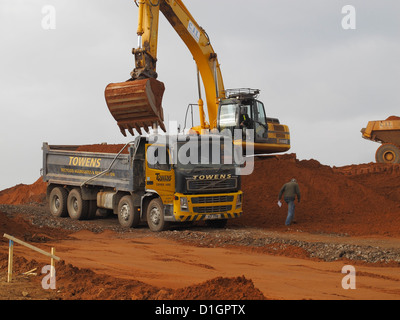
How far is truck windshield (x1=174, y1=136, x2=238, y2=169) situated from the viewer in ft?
51.6

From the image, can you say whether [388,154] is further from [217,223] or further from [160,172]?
[160,172]

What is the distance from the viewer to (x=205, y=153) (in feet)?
53.1

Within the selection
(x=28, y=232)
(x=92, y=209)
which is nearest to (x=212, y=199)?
(x=28, y=232)

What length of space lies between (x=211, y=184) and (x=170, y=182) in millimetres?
1227

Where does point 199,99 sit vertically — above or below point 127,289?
above

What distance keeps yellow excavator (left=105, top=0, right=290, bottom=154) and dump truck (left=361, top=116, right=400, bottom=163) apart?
42.1 ft

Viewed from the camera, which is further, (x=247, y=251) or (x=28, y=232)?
(x=28, y=232)

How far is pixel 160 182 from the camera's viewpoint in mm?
15859

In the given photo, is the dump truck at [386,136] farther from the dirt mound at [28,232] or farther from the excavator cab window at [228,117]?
the dirt mound at [28,232]

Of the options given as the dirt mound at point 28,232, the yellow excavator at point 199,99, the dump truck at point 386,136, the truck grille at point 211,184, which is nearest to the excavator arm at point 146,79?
the yellow excavator at point 199,99

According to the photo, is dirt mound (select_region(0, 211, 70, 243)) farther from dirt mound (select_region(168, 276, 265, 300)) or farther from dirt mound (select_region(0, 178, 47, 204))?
dirt mound (select_region(0, 178, 47, 204))

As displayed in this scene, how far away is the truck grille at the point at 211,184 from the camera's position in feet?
51.0

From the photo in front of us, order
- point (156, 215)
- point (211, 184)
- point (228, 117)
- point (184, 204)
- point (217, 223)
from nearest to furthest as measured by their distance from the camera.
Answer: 1. point (184, 204)
2. point (211, 184)
3. point (156, 215)
4. point (217, 223)
5. point (228, 117)
